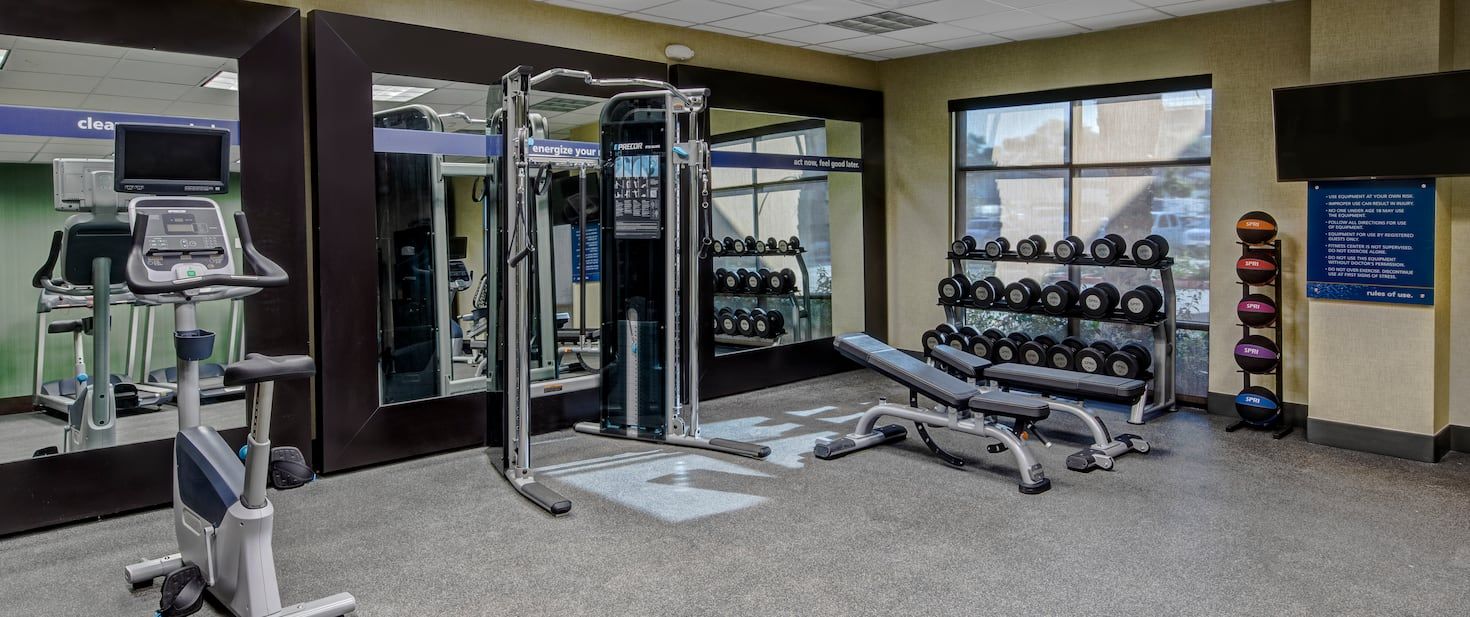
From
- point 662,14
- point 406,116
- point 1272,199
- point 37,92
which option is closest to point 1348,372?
point 1272,199

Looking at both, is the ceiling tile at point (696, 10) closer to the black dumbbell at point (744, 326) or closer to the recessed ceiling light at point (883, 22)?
the recessed ceiling light at point (883, 22)

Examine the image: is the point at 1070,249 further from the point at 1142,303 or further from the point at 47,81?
the point at 47,81

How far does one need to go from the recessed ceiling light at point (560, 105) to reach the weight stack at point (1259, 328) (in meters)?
3.78

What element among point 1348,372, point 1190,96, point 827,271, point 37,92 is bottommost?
point 1348,372

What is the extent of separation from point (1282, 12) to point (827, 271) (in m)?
3.47

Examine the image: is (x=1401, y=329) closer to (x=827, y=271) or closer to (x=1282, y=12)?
(x=1282, y=12)

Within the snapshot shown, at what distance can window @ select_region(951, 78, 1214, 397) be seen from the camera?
5727 millimetres

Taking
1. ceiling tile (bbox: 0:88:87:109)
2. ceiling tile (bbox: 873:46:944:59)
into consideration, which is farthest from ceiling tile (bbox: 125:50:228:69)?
ceiling tile (bbox: 873:46:944:59)

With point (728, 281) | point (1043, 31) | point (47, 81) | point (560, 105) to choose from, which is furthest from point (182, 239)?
point (1043, 31)

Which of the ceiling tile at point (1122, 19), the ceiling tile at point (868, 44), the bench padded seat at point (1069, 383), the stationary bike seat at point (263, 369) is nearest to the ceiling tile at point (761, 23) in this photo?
the ceiling tile at point (868, 44)

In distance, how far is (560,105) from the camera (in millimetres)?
5332

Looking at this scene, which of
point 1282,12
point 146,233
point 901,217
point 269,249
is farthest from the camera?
point 901,217

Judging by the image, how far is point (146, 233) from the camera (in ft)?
8.69

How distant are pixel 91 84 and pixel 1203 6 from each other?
5499 millimetres
